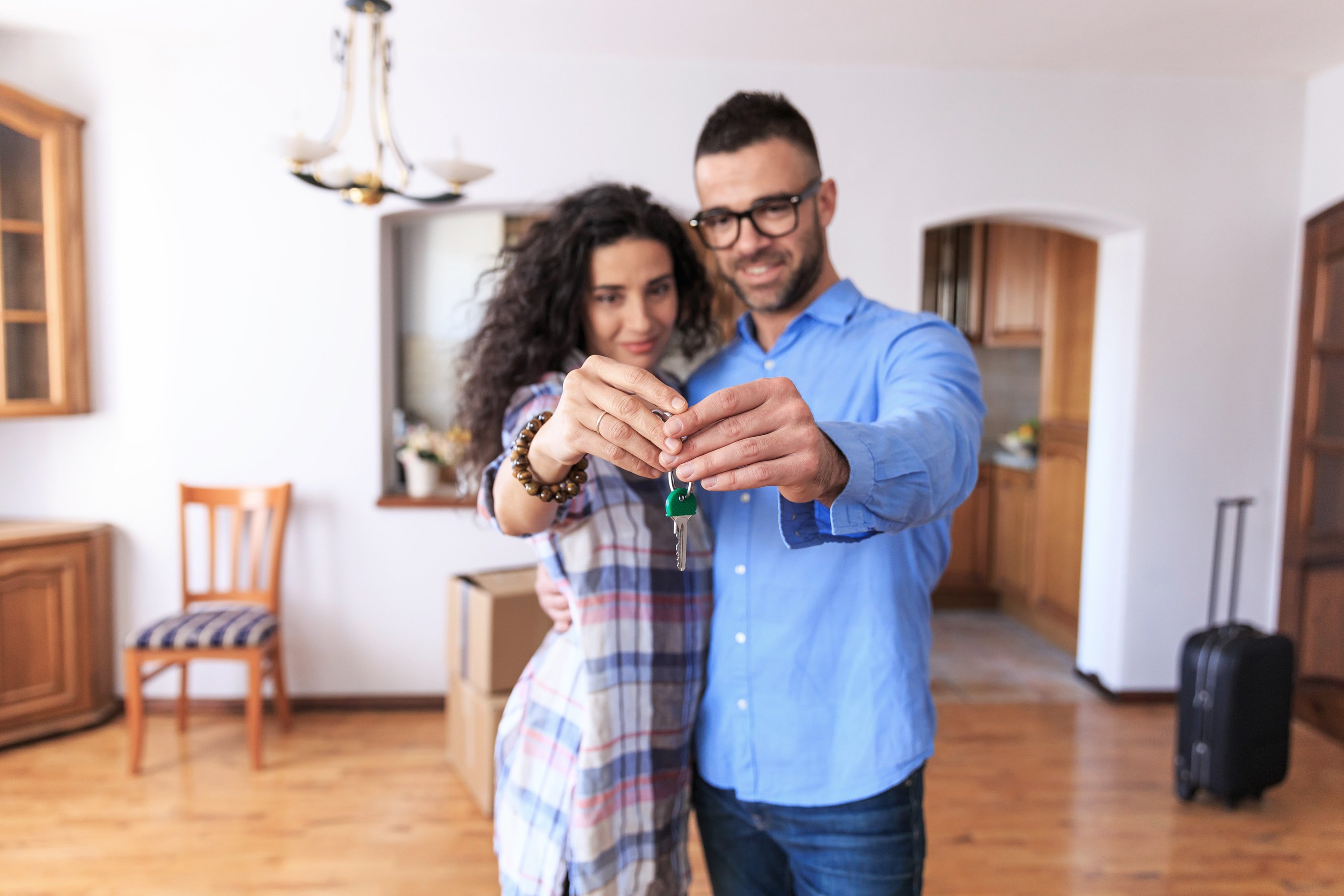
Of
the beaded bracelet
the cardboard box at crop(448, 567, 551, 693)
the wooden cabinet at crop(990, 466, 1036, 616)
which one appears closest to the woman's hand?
the beaded bracelet

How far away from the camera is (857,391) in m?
1.15

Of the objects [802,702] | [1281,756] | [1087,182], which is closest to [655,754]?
[802,702]

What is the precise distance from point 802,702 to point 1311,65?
4.00 metres

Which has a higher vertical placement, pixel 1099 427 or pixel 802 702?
pixel 1099 427

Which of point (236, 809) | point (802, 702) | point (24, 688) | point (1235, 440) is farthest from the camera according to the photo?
point (1235, 440)

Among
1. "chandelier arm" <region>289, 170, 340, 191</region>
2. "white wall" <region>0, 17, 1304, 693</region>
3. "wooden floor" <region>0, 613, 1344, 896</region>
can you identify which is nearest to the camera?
"chandelier arm" <region>289, 170, 340, 191</region>

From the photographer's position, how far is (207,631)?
3061mm

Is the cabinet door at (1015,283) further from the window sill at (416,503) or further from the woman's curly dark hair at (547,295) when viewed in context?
the woman's curly dark hair at (547,295)

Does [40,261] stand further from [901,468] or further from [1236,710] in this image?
[1236,710]

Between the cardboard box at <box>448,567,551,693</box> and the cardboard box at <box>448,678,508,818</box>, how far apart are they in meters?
0.05

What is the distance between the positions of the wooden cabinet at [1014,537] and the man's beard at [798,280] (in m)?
4.12

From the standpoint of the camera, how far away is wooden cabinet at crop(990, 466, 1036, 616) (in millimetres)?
4895

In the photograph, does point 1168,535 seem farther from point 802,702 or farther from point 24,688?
point 24,688

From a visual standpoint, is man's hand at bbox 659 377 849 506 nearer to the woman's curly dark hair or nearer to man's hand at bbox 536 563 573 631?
man's hand at bbox 536 563 573 631
